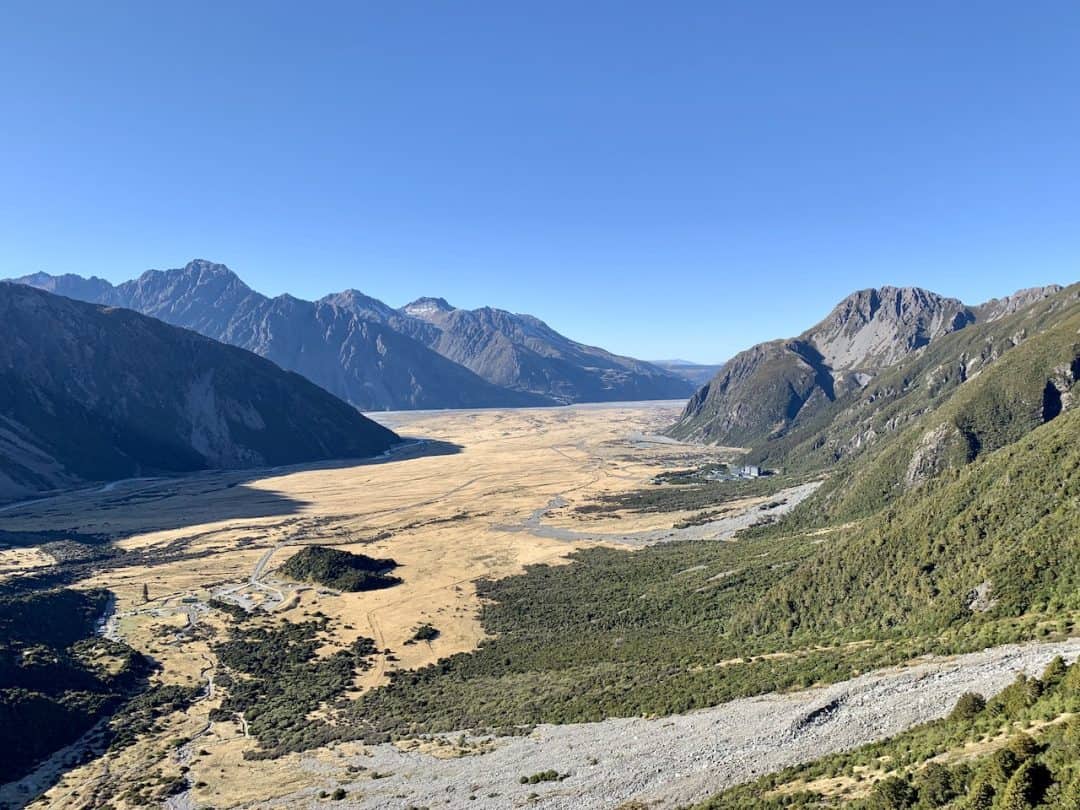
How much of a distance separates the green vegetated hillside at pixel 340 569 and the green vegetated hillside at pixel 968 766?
73469 mm

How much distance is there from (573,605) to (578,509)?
65.7 metres

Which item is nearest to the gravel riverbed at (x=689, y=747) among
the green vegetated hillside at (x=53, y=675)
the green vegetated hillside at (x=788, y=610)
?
the green vegetated hillside at (x=788, y=610)

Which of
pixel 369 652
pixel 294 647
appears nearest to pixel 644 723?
pixel 369 652

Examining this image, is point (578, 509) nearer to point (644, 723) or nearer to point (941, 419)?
point (941, 419)

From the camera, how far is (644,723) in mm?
40500

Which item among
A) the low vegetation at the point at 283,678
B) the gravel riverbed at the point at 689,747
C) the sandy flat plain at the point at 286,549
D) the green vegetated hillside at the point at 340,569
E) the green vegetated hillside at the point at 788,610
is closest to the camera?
the gravel riverbed at the point at 689,747

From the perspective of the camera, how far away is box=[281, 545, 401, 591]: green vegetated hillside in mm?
93312

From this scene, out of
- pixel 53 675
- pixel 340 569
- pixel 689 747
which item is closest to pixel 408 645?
pixel 340 569

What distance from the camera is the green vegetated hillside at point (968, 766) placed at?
735 inches

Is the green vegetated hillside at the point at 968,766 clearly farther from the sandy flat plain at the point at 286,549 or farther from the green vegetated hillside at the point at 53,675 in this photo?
the green vegetated hillside at the point at 53,675

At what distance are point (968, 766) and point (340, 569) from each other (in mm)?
88512

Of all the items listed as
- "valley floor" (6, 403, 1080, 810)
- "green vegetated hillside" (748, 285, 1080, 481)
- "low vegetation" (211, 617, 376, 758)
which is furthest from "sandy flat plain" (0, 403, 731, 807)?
"green vegetated hillside" (748, 285, 1080, 481)

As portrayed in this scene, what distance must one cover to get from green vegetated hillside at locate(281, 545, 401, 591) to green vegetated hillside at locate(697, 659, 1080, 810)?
73.5m

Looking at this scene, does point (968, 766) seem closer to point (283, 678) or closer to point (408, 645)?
point (408, 645)
